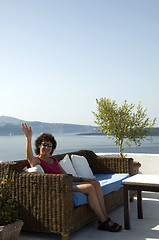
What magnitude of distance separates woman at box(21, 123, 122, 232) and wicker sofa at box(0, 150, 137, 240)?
0.13 meters

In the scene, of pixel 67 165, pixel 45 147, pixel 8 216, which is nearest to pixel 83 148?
pixel 67 165

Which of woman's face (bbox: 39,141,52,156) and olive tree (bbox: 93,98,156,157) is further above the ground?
olive tree (bbox: 93,98,156,157)

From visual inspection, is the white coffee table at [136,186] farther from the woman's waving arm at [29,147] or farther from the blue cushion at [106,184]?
the woman's waving arm at [29,147]

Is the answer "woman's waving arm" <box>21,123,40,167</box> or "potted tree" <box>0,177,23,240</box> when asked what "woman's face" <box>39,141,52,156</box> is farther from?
"potted tree" <box>0,177,23,240</box>

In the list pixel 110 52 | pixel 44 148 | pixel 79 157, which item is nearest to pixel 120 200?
pixel 79 157

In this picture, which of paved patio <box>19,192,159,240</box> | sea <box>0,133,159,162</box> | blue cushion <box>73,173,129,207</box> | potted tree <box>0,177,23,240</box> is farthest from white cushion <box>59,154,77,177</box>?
sea <box>0,133,159,162</box>

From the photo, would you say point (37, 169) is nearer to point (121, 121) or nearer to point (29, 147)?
point (29, 147)

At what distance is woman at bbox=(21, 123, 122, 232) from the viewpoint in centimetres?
374

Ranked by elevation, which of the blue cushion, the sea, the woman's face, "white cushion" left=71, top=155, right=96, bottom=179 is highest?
the woman's face

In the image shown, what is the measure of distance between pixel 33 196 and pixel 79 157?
5.49 ft

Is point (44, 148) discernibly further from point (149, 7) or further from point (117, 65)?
point (117, 65)

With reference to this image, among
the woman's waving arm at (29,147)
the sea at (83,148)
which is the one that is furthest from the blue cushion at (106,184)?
the sea at (83,148)

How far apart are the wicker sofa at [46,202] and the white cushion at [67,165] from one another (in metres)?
0.84

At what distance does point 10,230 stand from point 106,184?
1.54 metres
